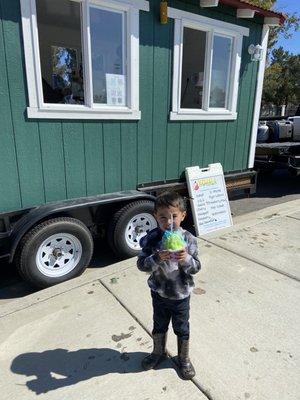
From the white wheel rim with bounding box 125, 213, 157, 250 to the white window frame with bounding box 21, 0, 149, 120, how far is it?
1.23m

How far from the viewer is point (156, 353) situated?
2.24 m

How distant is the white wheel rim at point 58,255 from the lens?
11.0 feet

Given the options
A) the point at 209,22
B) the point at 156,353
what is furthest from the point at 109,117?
the point at 156,353

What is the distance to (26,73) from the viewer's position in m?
3.28

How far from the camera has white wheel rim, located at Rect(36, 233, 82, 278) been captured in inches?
132

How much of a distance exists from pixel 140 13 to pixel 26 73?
5.19ft

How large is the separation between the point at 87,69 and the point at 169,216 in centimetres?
256

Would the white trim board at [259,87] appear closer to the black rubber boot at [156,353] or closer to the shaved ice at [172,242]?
the black rubber boot at [156,353]

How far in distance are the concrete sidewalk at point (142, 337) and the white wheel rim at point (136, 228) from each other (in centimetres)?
35

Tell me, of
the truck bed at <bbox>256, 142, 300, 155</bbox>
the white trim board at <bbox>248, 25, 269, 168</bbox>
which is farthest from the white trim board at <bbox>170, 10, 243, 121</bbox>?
the truck bed at <bbox>256, 142, 300, 155</bbox>

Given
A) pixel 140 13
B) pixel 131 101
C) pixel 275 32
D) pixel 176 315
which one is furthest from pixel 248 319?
pixel 275 32

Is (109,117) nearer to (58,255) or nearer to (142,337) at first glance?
(58,255)

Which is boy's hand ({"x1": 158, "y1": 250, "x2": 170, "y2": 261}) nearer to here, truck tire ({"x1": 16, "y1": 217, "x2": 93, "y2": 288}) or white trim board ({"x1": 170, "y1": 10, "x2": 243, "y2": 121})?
truck tire ({"x1": 16, "y1": 217, "x2": 93, "y2": 288})

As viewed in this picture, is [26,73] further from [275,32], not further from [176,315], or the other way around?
[275,32]
